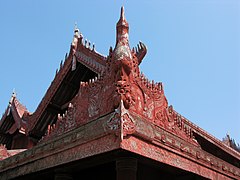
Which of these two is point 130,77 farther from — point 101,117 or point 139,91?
point 101,117

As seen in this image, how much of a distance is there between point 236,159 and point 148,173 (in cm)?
326

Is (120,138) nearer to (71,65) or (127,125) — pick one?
(127,125)

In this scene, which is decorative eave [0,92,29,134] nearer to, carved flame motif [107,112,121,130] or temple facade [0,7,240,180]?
temple facade [0,7,240,180]

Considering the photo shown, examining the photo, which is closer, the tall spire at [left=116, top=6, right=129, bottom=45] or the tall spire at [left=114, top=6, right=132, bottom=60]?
the tall spire at [left=114, top=6, right=132, bottom=60]

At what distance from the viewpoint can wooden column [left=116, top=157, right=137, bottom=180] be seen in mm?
4164

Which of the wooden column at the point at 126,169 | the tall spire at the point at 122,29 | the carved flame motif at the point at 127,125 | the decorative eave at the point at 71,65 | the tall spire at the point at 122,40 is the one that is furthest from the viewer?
the decorative eave at the point at 71,65

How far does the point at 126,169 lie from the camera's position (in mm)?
4199

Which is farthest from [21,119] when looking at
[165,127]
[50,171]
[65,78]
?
[165,127]

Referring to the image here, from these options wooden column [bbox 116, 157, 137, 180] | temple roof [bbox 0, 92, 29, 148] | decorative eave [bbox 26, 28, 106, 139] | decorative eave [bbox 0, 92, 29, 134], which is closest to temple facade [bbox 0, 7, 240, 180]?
wooden column [bbox 116, 157, 137, 180]

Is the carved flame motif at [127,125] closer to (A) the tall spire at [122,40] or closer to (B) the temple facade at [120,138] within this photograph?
(B) the temple facade at [120,138]

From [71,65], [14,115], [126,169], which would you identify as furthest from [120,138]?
[14,115]

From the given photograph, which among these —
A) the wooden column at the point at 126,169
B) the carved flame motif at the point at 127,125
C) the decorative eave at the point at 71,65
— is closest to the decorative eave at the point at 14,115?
the decorative eave at the point at 71,65

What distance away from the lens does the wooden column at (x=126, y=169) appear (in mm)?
4164

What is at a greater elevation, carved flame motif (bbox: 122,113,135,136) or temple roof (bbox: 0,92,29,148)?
temple roof (bbox: 0,92,29,148)
